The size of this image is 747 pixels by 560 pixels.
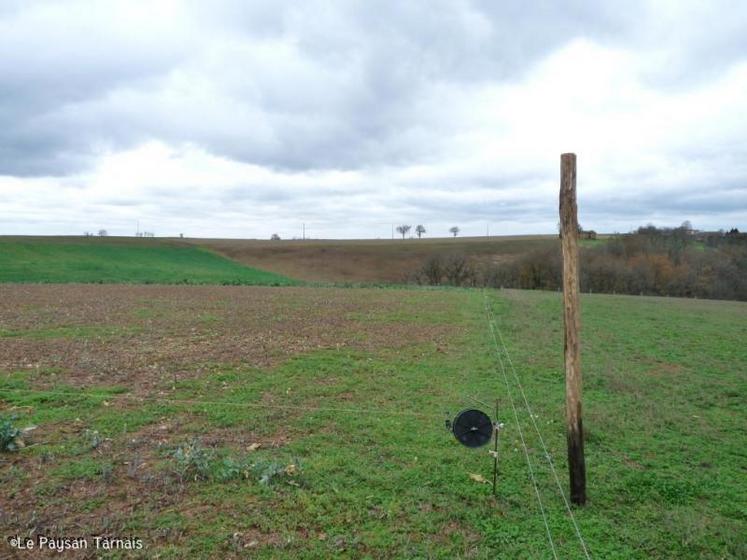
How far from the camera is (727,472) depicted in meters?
6.48

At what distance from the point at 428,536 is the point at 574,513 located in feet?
5.44

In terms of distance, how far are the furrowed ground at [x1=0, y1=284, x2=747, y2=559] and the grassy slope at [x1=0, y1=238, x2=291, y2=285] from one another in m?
31.7

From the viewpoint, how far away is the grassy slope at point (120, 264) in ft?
144

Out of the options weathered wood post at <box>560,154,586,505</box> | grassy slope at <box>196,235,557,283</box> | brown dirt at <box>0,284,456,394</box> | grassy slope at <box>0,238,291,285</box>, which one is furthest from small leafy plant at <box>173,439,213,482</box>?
grassy slope at <box>196,235,557,283</box>

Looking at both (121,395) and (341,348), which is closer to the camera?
(121,395)

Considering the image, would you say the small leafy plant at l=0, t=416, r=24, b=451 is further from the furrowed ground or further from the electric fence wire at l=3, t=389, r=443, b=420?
the electric fence wire at l=3, t=389, r=443, b=420

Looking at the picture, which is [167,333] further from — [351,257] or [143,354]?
[351,257]

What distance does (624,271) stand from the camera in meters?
57.2

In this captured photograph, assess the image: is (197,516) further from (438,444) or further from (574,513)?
(574,513)

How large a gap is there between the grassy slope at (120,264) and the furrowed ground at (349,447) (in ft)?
104

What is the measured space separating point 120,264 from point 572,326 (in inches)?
2367

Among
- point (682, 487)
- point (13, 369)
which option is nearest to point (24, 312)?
point (13, 369)

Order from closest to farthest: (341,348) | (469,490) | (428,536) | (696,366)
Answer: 1. (428,536)
2. (469,490)
3. (696,366)
4. (341,348)

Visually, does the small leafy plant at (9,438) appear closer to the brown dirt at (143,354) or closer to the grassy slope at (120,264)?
the brown dirt at (143,354)
